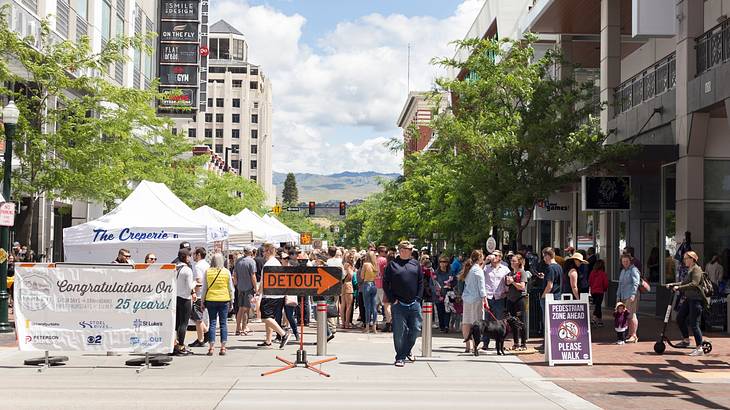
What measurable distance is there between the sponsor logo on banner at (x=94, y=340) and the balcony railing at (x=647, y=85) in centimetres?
1781

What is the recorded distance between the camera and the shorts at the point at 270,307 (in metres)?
17.5

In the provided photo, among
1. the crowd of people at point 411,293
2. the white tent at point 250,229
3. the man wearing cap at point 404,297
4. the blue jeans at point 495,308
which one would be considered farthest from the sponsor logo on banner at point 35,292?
the white tent at point 250,229

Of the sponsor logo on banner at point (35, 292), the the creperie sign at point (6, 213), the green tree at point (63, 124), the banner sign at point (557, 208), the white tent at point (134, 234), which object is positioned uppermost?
the green tree at point (63, 124)

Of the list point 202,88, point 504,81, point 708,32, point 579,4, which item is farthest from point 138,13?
point 708,32

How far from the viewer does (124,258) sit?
17.9m

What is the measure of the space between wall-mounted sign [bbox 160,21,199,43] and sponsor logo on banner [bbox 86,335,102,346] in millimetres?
46731

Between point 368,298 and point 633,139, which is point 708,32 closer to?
point 633,139

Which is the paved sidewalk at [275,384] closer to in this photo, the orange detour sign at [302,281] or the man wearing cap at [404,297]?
the man wearing cap at [404,297]

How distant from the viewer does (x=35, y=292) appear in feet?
48.1

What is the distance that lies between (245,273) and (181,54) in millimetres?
41300

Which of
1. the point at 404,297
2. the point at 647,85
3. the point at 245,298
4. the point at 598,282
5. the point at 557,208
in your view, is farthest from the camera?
the point at 557,208

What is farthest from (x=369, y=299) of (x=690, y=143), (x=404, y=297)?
(x=690, y=143)

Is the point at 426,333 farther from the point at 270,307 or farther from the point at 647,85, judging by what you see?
the point at 647,85

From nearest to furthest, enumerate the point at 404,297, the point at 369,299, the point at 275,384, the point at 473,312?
the point at 275,384 < the point at 404,297 < the point at 473,312 < the point at 369,299
